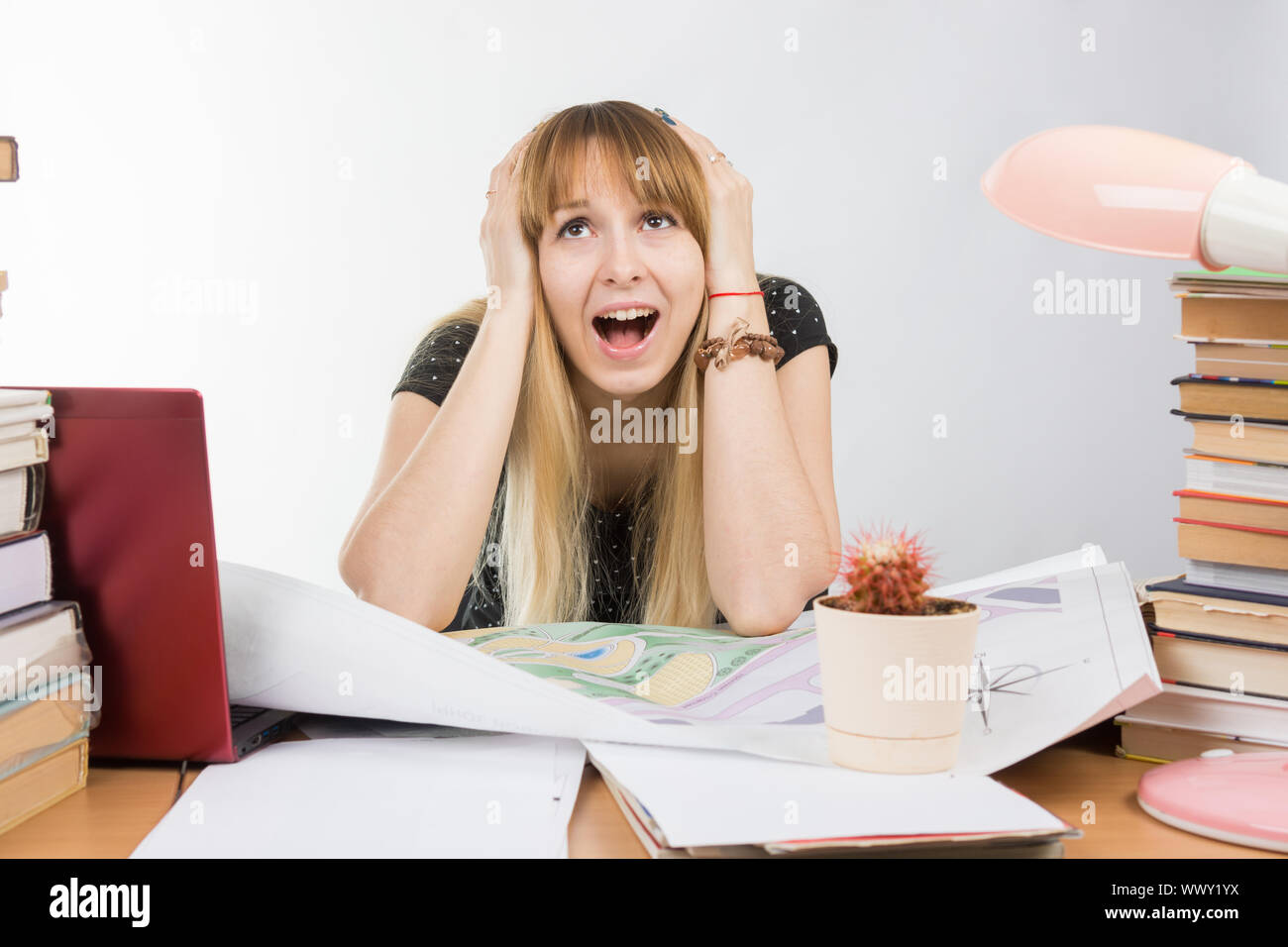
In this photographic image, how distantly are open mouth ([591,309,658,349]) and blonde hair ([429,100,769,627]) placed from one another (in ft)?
0.22

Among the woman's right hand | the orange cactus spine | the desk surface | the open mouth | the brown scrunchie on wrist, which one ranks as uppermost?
the woman's right hand

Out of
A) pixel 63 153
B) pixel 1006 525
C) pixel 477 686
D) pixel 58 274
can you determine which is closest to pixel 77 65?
pixel 63 153

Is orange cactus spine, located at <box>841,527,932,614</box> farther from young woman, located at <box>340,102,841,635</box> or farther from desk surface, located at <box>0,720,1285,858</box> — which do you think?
young woman, located at <box>340,102,841,635</box>

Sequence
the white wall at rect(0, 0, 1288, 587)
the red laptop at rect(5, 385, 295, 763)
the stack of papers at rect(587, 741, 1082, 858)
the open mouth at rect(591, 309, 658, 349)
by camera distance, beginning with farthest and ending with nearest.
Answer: the white wall at rect(0, 0, 1288, 587), the open mouth at rect(591, 309, 658, 349), the red laptop at rect(5, 385, 295, 763), the stack of papers at rect(587, 741, 1082, 858)

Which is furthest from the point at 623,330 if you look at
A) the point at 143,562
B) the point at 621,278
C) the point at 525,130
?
the point at 525,130

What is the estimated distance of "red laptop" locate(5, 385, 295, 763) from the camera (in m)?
0.58

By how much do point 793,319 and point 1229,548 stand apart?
1037mm

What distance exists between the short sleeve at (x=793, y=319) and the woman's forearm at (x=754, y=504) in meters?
0.23

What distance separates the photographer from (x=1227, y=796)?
0.51 metres

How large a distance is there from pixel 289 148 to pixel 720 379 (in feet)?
7.07

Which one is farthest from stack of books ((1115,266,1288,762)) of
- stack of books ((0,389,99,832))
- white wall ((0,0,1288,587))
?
white wall ((0,0,1288,587))

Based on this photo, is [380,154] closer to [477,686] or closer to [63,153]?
[63,153]

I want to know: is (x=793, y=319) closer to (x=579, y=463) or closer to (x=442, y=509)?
(x=579, y=463)
